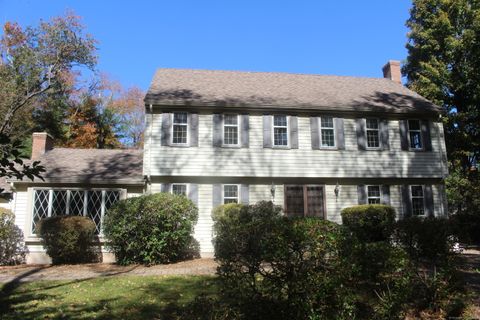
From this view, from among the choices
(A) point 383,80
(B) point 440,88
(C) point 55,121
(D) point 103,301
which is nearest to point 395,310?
(D) point 103,301

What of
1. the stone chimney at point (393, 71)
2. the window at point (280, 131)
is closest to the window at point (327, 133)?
the window at point (280, 131)

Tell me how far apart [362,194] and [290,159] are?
3.53 meters

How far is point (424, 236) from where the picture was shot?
9.57 metres

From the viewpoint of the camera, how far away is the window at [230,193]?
16031 mm

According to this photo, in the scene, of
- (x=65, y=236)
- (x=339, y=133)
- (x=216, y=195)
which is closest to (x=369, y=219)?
(x=339, y=133)

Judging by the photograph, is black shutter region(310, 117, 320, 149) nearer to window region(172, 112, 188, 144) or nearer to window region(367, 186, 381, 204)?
window region(367, 186, 381, 204)

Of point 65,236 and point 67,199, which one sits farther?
point 67,199

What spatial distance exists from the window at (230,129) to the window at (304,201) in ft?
9.95

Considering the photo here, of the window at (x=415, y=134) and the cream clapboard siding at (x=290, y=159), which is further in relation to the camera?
the window at (x=415, y=134)

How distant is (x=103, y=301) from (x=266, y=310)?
4058 mm

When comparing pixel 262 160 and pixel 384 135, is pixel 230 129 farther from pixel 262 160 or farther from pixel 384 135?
pixel 384 135

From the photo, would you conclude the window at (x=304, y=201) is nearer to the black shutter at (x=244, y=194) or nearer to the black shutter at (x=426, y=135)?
the black shutter at (x=244, y=194)

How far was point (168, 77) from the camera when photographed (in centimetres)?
1941

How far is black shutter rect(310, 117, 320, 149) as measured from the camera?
1659 cm
